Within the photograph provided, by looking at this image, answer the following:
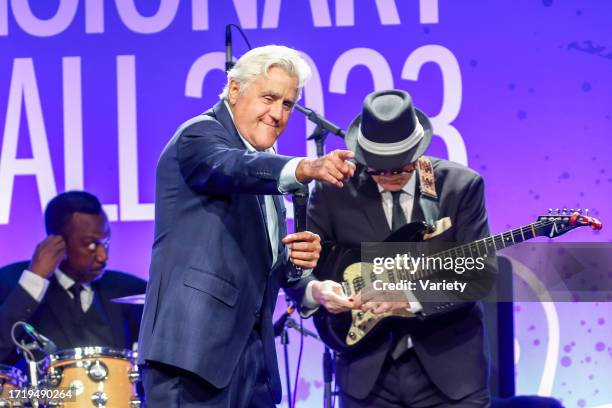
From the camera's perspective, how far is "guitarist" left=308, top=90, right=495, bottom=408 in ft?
12.2

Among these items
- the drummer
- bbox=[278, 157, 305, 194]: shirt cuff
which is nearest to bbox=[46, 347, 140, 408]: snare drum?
the drummer

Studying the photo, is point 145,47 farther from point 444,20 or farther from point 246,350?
point 246,350

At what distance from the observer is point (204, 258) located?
2.72 m

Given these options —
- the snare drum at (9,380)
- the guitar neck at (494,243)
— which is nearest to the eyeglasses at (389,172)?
the guitar neck at (494,243)

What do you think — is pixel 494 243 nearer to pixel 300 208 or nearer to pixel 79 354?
pixel 300 208

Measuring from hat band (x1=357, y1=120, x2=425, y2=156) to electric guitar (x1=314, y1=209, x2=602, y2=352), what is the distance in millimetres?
304

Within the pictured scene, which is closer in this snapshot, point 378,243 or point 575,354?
point 378,243

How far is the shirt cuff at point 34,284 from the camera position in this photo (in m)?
5.18

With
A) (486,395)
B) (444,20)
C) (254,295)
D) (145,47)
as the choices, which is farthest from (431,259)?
(145,47)

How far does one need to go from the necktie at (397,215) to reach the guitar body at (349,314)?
4.4 inches

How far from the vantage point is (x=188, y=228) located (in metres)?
2.75

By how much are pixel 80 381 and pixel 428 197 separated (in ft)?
6.34

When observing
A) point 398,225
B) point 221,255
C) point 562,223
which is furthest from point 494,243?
point 221,255

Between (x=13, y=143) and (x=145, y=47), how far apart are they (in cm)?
95
